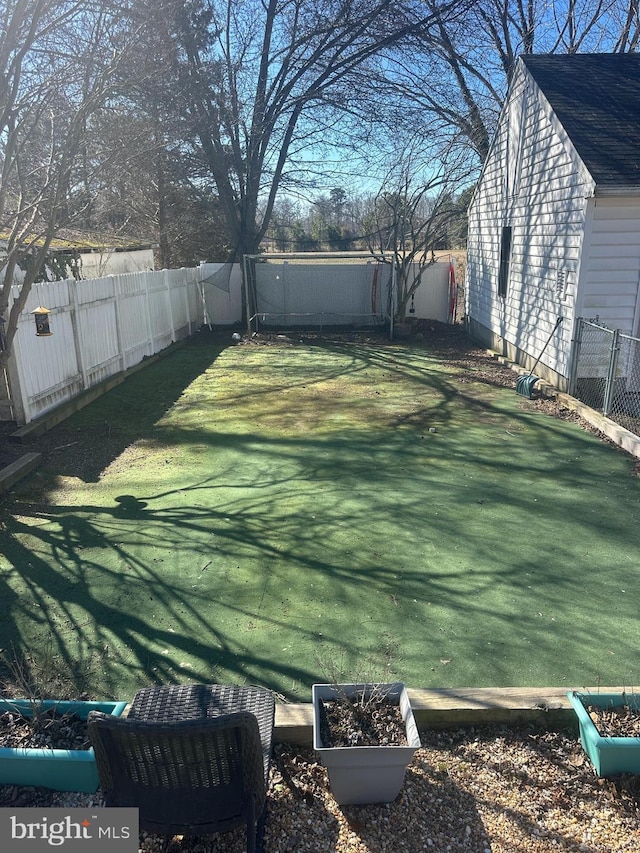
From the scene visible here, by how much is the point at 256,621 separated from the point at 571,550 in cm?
236

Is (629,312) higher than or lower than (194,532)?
higher

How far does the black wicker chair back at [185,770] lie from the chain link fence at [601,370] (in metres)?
7.17

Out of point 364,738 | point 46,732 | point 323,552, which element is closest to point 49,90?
point 323,552

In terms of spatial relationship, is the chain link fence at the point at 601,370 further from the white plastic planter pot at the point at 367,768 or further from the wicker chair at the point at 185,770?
the wicker chair at the point at 185,770

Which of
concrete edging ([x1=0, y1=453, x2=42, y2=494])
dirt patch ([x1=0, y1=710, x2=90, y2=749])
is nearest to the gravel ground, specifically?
dirt patch ([x1=0, y1=710, x2=90, y2=749])

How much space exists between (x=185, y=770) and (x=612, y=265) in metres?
8.15

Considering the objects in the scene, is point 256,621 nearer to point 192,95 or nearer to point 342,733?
point 342,733

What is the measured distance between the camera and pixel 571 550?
4410 mm

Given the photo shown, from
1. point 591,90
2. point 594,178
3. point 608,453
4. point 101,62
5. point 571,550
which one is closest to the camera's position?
point 571,550

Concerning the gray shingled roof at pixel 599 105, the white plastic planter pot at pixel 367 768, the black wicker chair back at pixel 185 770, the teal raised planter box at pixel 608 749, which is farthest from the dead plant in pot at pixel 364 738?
the gray shingled roof at pixel 599 105

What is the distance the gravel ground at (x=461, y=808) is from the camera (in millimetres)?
2189

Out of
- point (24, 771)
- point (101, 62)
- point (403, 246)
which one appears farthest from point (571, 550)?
point (403, 246)

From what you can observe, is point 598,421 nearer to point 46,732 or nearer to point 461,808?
point 461,808

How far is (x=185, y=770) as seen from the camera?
1920mm
